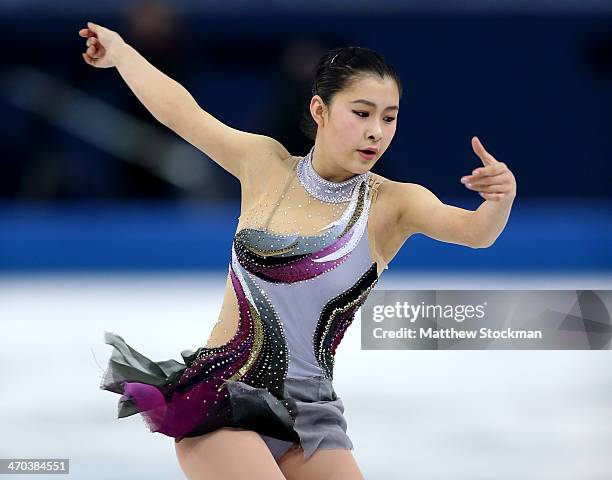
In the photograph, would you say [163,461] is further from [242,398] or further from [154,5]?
[154,5]

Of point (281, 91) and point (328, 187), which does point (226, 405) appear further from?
point (281, 91)

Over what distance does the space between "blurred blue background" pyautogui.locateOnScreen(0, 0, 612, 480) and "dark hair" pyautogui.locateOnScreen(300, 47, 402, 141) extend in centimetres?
134

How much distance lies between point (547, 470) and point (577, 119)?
2.59m

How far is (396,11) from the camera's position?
5910 millimetres

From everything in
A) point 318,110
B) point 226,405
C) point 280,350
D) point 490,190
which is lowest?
point 226,405

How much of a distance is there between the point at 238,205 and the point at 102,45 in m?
2.40

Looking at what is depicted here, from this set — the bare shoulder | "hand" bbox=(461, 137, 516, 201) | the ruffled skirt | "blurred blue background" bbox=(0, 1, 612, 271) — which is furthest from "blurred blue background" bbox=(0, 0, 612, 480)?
"hand" bbox=(461, 137, 516, 201)

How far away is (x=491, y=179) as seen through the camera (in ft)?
7.89

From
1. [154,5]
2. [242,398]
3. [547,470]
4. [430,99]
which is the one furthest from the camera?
[430,99]

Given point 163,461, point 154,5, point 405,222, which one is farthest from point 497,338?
point 154,5

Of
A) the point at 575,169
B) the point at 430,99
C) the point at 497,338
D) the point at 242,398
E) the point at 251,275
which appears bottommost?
the point at 242,398

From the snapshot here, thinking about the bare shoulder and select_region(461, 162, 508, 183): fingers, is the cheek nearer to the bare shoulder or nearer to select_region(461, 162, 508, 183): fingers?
the bare shoulder
